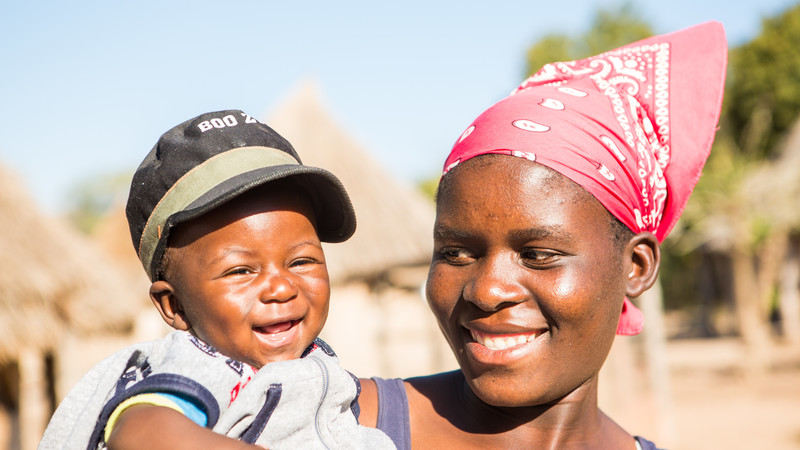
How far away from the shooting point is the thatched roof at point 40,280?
7266mm

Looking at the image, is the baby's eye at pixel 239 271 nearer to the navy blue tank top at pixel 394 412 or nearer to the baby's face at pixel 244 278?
the baby's face at pixel 244 278

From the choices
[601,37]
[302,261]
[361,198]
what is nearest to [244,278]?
[302,261]

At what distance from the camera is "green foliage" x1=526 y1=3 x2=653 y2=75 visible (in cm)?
2897

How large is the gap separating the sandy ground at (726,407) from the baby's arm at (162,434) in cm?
931

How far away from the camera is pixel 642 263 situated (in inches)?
72.3

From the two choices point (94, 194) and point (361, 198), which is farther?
point (94, 194)

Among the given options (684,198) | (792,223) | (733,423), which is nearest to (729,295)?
(792,223)

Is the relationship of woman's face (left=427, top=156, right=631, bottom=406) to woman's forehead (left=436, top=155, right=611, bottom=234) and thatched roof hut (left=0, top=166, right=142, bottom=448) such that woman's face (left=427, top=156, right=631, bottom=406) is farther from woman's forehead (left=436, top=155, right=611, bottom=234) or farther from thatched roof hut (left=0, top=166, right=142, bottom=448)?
thatched roof hut (left=0, top=166, right=142, bottom=448)

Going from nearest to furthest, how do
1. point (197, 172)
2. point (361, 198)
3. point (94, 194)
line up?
point (197, 172)
point (361, 198)
point (94, 194)

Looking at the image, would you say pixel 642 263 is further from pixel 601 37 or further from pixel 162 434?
pixel 601 37

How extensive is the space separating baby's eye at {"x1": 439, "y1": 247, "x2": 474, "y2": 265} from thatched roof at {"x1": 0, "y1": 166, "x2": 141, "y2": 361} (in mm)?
6669

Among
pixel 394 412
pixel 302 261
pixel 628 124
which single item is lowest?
pixel 394 412

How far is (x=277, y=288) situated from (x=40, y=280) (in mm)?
6678

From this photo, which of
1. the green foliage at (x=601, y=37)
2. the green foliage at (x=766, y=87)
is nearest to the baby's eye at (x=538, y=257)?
the green foliage at (x=766, y=87)
